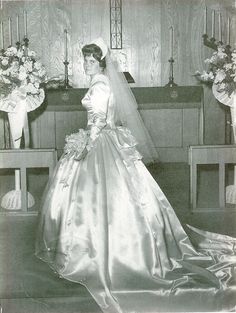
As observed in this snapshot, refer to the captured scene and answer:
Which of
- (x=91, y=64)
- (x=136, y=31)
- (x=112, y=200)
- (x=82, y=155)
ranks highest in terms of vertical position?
(x=136, y=31)

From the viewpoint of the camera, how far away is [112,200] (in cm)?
287

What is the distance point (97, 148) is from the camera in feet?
9.84

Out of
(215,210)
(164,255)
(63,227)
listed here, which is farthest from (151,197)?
(215,210)

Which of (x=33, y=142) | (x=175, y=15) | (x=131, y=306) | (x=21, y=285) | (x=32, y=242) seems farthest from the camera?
(x=175, y=15)

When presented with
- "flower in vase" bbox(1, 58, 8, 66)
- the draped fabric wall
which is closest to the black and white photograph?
"flower in vase" bbox(1, 58, 8, 66)

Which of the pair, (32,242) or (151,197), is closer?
(151,197)

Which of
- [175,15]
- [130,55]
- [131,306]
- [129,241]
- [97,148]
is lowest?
[131,306]

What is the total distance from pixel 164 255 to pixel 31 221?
1.47m

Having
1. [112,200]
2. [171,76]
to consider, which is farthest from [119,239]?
[171,76]

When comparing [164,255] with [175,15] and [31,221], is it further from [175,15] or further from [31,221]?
[175,15]

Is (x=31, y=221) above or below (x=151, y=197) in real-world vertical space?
below

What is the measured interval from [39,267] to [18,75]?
6.05ft

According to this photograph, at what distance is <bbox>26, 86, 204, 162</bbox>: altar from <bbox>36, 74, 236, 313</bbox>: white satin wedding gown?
8.65 ft

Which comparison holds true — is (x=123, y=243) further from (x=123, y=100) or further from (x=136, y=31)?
(x=136, y=31)
